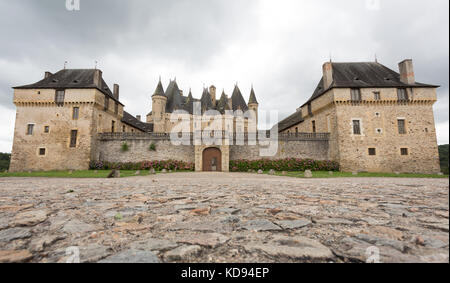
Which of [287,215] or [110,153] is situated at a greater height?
[110,153]

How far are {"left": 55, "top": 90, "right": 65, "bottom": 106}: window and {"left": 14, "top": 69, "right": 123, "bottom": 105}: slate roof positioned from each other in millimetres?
515

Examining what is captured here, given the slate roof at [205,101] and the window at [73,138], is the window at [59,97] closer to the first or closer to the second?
the window at [73,138]

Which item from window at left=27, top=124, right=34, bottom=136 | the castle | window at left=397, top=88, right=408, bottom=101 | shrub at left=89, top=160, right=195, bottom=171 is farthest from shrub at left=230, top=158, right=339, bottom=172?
window at left=27, top=124, right=34, bottom=136

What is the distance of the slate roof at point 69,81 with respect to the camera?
21422 millimetres

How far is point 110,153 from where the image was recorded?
68.6 ft

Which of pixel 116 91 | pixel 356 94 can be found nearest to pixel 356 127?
pixel 356 94

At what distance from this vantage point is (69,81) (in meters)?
22.8

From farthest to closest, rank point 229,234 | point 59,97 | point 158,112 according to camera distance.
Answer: point 158,112 → point 59,97 → point 229,234

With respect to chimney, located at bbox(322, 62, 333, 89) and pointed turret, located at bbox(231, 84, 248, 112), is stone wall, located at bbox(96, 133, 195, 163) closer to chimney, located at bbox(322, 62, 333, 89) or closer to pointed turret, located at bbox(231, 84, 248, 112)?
pointed turret, located at bbox(231, 84, 248, 112)

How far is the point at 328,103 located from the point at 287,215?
22240 mm

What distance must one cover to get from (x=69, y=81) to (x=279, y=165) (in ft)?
80.0

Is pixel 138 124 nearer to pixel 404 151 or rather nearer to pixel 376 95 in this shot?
pixel 376 95
